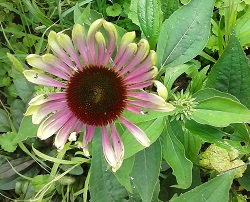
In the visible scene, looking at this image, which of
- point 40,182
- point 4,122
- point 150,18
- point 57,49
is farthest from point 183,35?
point 4,122

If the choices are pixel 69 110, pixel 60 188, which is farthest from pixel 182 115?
pixel 60 188

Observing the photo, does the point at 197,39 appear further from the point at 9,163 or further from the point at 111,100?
the point at 9,163

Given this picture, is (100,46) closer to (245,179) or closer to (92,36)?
(92,36)

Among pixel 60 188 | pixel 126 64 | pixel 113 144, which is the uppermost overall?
pixel 126 64

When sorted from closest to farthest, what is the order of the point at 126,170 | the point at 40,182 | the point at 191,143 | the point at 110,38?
the point at 110,38
the point at 126,170
the point at 191,143
the point at 40,182

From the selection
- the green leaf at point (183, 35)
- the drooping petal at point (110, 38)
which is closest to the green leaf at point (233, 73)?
the green leaf at point (183, 35)

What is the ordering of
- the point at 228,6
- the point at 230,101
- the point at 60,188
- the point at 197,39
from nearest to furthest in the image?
the point at 230,101 → the point at 197,39 → the point at 228,6 → the point at 60,188

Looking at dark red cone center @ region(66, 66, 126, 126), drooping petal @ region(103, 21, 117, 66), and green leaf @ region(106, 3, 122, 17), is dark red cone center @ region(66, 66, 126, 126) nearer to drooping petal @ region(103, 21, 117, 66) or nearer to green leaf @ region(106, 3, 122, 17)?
drooping petal @ region(103, 21, 117, 66)

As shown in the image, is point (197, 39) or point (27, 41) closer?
point (197, 39)
